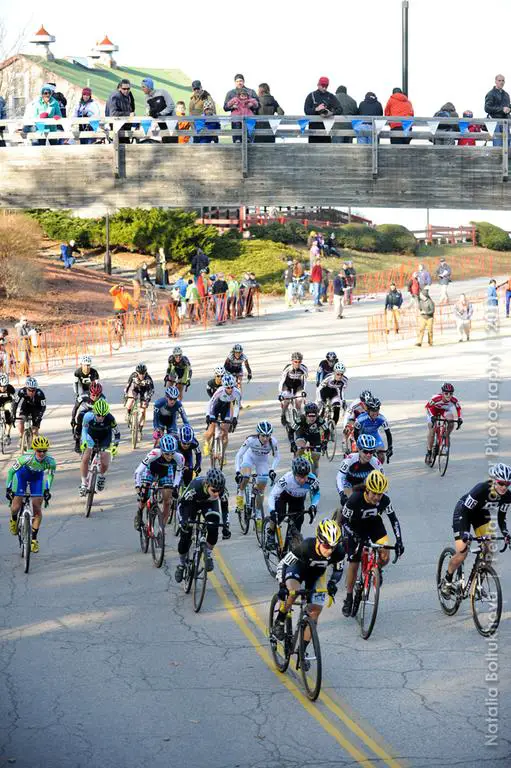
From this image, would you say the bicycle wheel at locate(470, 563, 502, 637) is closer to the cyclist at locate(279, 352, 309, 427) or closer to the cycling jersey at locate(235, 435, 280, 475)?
the cycling jersey at locate(235, 435, 280, 475)

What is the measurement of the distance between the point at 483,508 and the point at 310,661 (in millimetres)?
2871

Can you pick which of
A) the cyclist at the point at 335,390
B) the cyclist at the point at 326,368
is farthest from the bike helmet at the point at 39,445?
the cyclist at the point at 326,368

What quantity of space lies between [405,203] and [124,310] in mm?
17175

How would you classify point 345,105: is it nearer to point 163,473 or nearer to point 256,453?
point 256,453

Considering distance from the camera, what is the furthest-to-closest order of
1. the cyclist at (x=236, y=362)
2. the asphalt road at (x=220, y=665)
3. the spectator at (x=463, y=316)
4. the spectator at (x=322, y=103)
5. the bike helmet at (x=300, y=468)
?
the spectator at (x=463, y=316), the spectator at (x=322, y=103), the cyclist at (x=236, y=362), the bike helmet at (x=300, y=468), the asphalt road at (x=220, y=665)

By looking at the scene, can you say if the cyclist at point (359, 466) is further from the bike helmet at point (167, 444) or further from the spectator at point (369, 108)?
the spectator at point (369, 108)

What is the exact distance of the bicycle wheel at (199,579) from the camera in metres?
14.5

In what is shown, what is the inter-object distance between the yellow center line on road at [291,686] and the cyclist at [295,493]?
2.89 ft

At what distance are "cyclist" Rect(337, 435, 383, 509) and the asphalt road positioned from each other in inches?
50.5

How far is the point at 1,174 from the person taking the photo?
26312 millimetres

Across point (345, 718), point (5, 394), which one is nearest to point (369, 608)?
point (345, 718)

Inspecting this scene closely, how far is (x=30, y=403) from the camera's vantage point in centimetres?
2247

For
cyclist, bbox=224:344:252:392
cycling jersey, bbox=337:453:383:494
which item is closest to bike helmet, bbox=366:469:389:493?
cycling jersey, bbox=337:453:383:494

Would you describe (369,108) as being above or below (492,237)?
above
